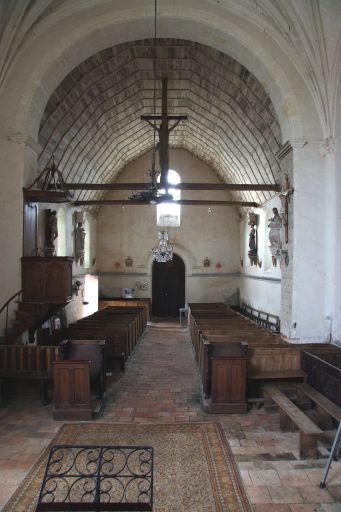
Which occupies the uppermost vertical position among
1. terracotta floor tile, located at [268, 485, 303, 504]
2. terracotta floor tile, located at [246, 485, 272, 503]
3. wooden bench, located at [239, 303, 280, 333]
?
wooden bench, located at [239, 303, 280, 333]

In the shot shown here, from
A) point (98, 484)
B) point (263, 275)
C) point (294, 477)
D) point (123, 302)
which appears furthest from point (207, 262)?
point (98, 484)

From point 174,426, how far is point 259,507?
2.12 metres

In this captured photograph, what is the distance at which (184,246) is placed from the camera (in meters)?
18.3

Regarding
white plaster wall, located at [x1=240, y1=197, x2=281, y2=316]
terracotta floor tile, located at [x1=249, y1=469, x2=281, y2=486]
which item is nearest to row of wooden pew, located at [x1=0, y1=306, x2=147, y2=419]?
terracotta floor tile, located at [x1=249, y1=469, x2=281, y2=486]

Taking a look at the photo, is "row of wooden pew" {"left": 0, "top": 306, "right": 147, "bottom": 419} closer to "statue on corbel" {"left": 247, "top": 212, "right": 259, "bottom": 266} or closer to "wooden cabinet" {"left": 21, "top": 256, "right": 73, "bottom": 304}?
"wooden cabinet" {"left": 21, "top": 256, "right": 73, "bottom": 304}

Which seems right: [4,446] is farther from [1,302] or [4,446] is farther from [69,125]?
[69,125]

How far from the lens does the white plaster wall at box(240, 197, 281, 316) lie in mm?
12222

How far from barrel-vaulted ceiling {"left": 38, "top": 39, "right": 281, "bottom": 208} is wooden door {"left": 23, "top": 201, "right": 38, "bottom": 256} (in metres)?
1.85

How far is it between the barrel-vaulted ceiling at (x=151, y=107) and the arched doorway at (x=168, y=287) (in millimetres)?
6359

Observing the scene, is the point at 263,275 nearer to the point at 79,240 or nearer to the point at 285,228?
the point at 285,228

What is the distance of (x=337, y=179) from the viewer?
812 centimetres

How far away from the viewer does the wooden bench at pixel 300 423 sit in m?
4.71

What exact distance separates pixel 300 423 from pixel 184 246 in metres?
13.7

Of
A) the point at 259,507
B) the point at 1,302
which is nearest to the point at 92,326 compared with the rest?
the point at 1,302
